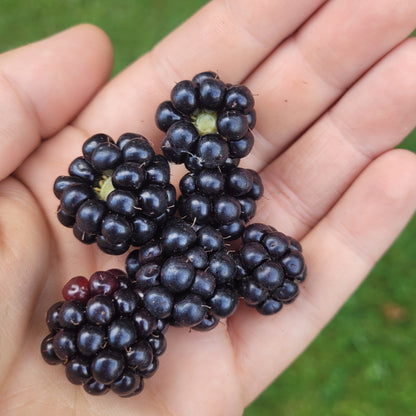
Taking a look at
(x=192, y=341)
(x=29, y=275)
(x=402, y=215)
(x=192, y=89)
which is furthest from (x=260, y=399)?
(x=192, y=89)

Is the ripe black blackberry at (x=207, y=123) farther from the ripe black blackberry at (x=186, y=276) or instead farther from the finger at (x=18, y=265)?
the finger at (x=18, y=265)

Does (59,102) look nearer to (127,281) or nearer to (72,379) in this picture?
(127,281)

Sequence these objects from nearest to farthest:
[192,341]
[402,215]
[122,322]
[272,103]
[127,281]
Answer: [122,322], [127,281], [192,341], [402,215], [272,103]

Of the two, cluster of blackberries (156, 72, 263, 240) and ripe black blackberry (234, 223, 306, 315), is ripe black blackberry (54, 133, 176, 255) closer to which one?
cluster of blackberries (156, 72, 263, 240)

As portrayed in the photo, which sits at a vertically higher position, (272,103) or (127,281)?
(272,103)

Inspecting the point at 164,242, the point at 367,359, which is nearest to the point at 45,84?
the point at 164,242


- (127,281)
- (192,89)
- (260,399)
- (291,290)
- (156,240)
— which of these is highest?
(192,89)
